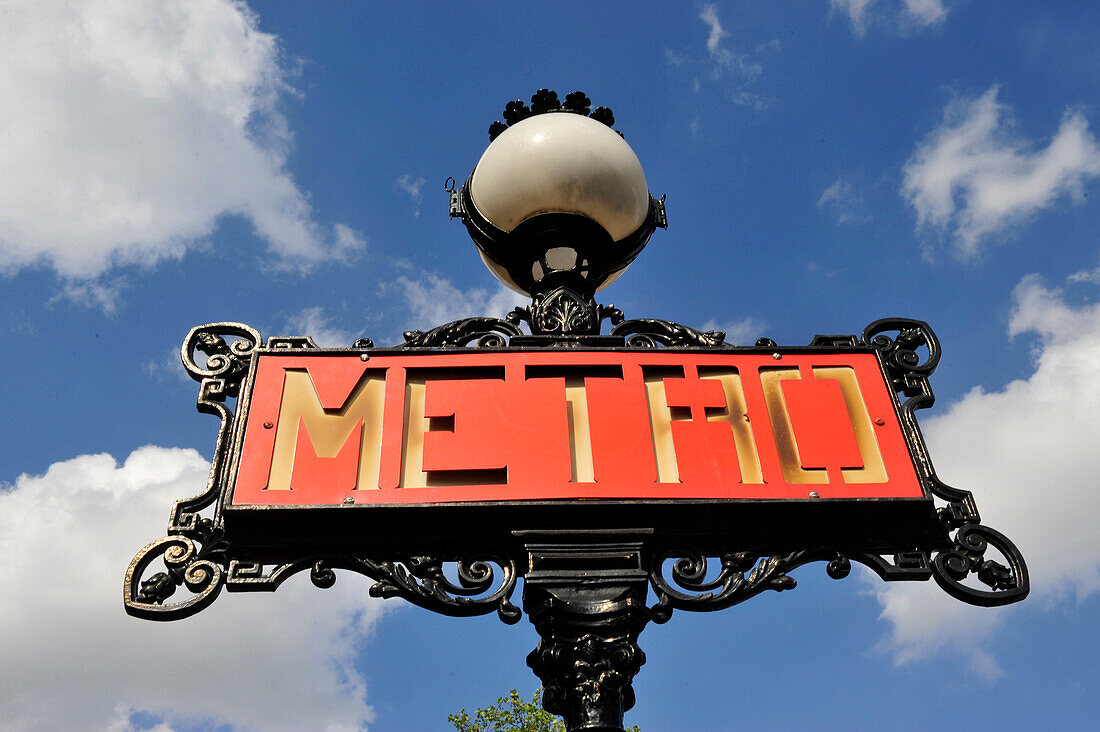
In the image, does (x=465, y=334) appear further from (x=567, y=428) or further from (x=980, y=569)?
(x=980, y=569)

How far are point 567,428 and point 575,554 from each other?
516mm

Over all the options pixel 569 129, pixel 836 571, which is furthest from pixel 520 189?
pixel 836 571

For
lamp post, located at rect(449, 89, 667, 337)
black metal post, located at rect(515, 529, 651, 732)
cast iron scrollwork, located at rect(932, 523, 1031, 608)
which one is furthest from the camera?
lamp post, located at rect(449, 89, 667, 337)

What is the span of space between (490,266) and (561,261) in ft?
1.77

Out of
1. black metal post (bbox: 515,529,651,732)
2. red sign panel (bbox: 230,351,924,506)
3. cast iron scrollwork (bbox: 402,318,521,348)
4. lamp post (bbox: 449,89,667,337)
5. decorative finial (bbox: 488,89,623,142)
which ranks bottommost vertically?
black metal post (bbox: 515,529,651,732)

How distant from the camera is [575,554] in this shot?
309cm

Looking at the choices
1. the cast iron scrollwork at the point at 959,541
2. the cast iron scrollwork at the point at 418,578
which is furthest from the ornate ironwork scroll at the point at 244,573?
the cast iron scrollwork at the point at 959,541

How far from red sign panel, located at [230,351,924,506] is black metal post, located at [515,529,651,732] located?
18 centimetres

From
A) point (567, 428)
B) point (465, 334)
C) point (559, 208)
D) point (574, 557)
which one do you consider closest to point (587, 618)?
point (574, 557)

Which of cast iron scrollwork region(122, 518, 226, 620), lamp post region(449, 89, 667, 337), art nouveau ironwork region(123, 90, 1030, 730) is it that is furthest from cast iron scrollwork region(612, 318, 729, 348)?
cast iron scrollwork region(122, 518, 226, 620)

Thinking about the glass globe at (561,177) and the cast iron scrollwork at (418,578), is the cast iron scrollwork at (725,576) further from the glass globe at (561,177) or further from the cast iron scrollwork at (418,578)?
the glass globe at (561,177)

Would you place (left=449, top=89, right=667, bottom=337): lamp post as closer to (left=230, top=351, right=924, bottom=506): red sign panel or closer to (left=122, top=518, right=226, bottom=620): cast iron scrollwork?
(left=230, top=351, right=924, bottom=506): red sign panel

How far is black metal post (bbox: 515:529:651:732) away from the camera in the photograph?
2.78m

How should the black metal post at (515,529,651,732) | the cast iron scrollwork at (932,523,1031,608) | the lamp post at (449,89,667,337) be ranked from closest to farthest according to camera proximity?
the black metal post at (515,529,651,732) → the cast iron scrollwork at (932,523,1031,608) → the lamp post at (449,89,667,337)
